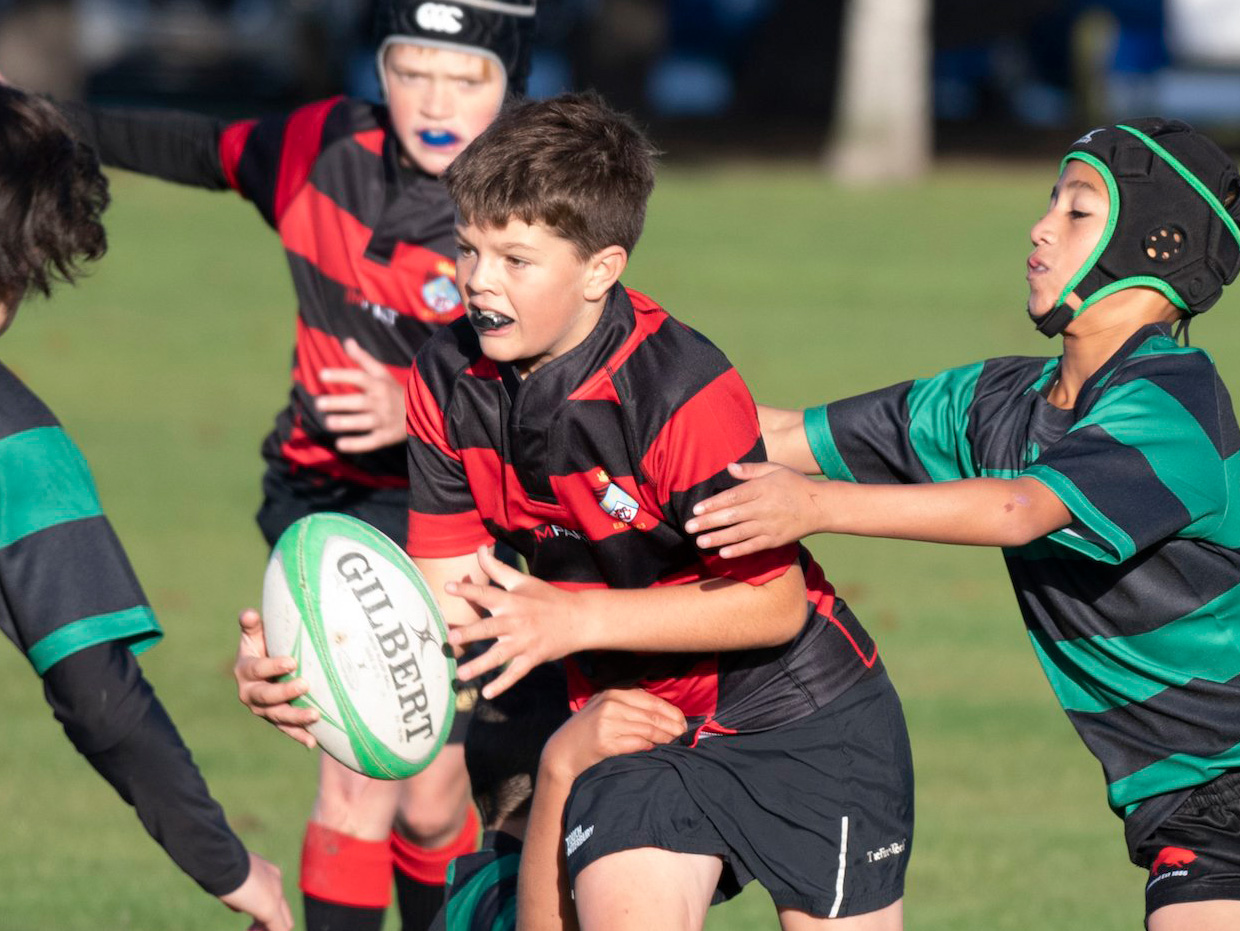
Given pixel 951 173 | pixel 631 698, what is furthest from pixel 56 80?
pixel 631 698

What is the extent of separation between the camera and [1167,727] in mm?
4156

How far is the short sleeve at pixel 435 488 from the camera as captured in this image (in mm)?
4137

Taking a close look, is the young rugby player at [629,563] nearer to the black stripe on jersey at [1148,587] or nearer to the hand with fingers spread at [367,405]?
the black stripe on jersey at [1148,587]

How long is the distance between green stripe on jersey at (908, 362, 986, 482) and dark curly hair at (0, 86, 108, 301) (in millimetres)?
1858

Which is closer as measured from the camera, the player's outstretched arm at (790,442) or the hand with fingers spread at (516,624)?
the hand with fingers spread at (516,624)

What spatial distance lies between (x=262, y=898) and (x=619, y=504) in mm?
1064

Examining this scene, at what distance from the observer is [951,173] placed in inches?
968

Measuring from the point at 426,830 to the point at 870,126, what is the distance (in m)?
19.5

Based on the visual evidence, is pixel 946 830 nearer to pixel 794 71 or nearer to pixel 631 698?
pixel 631 698

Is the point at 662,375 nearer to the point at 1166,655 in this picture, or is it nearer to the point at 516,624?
the point at 516,624

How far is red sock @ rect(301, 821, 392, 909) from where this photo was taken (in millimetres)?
5227

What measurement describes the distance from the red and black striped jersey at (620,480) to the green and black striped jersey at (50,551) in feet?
2.58

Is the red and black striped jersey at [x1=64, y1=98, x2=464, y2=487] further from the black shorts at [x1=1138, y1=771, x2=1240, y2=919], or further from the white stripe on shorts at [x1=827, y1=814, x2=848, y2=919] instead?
the black shorts at [x1=1138, y1=771, x2=1240, y2=919]

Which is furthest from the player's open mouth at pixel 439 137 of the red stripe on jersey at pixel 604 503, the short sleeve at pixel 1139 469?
the short sleeve at pixel 1139 469
